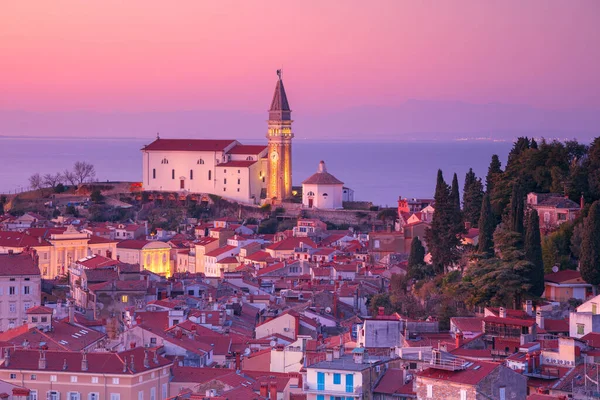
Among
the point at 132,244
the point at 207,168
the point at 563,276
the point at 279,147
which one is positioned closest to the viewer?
the point at 563,276

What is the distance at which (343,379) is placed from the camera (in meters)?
25.7

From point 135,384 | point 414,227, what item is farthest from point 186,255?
point 135,384

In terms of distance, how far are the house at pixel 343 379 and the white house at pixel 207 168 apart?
6105 cm

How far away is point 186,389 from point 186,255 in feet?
127

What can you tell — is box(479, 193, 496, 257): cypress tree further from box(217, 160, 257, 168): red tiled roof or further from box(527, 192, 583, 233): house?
box(217, 160, 257, 168): red tiled roof

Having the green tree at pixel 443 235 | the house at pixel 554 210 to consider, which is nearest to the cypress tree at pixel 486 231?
the green tree at pixel 443 235

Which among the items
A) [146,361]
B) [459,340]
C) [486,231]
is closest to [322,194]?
[486,231]

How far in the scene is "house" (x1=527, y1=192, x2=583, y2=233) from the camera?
4547 cm

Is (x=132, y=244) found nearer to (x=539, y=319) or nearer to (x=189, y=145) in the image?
(x=189, y=145)

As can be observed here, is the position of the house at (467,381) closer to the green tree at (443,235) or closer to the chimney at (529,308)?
the chimney at (529,308)

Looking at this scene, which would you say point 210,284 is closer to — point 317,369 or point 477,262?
point 477,262

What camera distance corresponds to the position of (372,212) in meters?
80.4

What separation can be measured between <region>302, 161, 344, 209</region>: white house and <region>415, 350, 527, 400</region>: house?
190ft

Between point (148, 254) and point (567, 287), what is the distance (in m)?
31.3
